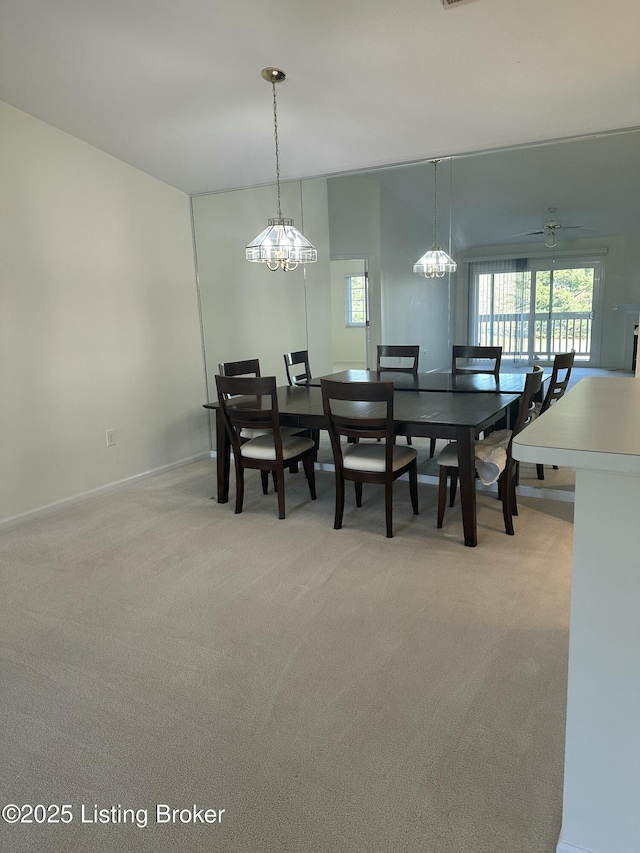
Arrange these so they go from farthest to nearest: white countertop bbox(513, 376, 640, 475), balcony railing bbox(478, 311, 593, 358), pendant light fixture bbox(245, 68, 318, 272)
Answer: balcony railing bbox(478, 311, 593, 358), pendant light fixture bbox(245, 68, 318, 272), white countertop bbox(513, 376, 640, 475)

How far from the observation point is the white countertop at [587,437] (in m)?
0.92

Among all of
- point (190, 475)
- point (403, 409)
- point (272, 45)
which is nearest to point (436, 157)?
point (272, 45)

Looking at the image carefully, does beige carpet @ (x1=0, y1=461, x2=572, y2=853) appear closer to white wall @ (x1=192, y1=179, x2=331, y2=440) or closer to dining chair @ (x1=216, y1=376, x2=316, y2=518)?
dining chair @ (x1=216, y1=376, x2=316, y2=518)

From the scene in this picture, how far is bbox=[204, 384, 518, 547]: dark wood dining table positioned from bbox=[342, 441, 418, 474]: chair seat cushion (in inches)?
8.1

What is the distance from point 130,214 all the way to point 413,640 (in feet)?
12.4

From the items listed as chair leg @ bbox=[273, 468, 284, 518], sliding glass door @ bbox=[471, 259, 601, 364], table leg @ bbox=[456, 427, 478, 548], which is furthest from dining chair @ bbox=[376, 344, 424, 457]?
table leg @ bbox=[456, 427, 478, 548]

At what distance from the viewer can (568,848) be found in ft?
4.07

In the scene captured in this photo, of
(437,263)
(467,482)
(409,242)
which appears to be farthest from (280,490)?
(409,242)

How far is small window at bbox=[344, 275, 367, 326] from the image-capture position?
15.1 feet

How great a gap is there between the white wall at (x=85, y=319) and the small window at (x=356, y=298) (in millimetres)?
1420

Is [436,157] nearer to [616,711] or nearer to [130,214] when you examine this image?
[130,214]

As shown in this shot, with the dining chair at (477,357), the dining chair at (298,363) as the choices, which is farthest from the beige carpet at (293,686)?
the dining chair at (298,363)

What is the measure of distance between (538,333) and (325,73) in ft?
7.56

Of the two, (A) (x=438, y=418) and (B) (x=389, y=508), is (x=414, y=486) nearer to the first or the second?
(B) (x=389, y=508)
